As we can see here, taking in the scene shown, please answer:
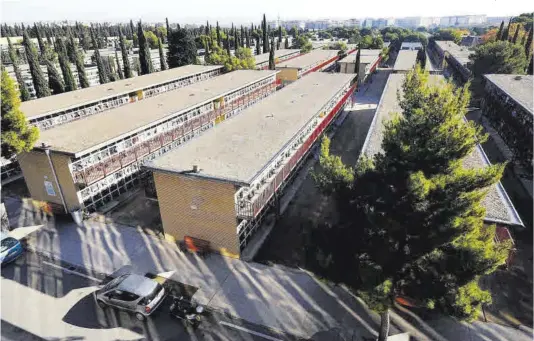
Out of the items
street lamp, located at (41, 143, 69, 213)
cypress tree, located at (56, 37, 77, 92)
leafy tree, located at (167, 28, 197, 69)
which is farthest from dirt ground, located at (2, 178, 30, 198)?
leafy tree, located at (167, 28, 197, 69)

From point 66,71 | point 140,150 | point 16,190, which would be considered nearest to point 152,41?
point 66,71

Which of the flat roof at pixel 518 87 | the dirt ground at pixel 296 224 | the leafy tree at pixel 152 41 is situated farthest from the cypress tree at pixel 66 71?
the leafy tree at pixel 152 41

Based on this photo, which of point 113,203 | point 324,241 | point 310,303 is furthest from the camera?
point 113,203

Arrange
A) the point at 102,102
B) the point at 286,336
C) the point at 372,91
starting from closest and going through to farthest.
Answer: the point at 286,336 < the point at 102,102 < the point at 372,91

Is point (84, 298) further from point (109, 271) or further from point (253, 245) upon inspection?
point (253, 245)

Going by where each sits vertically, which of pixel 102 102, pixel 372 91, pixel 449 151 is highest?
pixel 449 151

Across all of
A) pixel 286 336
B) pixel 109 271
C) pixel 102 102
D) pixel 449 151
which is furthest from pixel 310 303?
pixel 102 102

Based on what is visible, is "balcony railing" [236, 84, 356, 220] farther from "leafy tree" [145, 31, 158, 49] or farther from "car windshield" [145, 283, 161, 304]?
"leafy tree" [145, 31, 158, 49]
